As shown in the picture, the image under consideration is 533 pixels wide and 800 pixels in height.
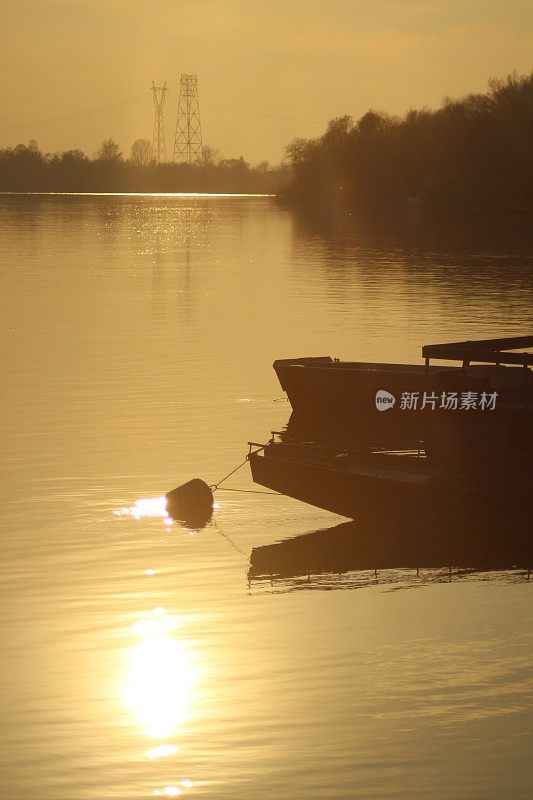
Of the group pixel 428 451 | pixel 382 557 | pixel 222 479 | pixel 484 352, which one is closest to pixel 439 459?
pixel 428 451

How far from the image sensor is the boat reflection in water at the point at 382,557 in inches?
874

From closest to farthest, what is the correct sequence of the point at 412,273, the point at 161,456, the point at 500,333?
the point at 161,456
the point at 500,333
the point at 412,273

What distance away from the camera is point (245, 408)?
121 ft

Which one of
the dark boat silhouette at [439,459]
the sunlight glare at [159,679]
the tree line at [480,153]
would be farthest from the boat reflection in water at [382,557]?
the tree line at [480,153]

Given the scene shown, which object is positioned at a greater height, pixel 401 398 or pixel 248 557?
pixel 401 398

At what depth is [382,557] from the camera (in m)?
23.5

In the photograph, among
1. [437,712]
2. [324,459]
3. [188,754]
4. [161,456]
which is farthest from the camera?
[161,456]

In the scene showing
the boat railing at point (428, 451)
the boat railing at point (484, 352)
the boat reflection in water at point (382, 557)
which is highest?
the boat railing at point (484, 352)

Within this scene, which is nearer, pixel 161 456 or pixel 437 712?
pixel 437 712

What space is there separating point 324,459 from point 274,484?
1.01m

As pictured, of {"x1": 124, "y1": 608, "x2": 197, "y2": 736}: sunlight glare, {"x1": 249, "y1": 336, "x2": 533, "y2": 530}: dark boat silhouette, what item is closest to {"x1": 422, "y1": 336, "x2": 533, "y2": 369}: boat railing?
{"x1": 249, "y1": 336, "x2": 533, "y2": 530}: dark boat silhouette

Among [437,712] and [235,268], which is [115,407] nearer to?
[437,712]

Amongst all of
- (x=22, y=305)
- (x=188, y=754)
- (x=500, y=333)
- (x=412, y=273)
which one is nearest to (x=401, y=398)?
(x=188, y=754)

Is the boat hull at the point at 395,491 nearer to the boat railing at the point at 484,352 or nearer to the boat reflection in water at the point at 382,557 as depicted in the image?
the boat reflection in water at the point at 382,557
